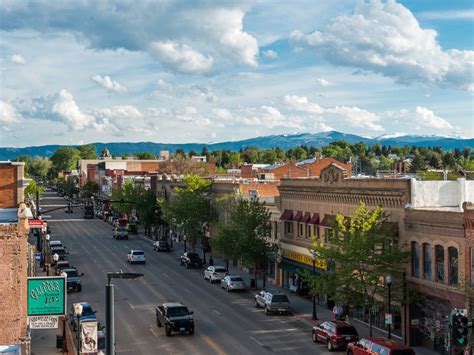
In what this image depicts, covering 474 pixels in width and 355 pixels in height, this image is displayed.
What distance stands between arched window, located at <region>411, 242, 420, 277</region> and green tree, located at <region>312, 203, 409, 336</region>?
1.59 feet

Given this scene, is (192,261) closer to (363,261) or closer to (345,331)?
(363,261)

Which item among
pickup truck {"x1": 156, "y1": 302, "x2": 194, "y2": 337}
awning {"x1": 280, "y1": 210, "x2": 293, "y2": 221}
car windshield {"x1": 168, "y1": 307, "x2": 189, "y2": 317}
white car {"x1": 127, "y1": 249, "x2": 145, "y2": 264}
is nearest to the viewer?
pickup truck {"x1": 156, "y1": 302, "x2": 194, "y2": 337}

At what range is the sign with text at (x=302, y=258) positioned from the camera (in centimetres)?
5306

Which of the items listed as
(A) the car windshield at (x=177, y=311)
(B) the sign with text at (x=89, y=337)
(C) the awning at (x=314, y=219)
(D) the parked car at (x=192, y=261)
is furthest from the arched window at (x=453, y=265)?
(D) the parked car at (x=192, y=261)

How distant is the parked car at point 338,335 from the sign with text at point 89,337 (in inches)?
490

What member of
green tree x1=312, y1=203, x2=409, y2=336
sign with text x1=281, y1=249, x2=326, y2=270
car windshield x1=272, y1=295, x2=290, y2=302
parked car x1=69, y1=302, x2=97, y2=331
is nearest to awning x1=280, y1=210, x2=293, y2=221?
sign with text x1=281, y1=249, x2=326, y2=270

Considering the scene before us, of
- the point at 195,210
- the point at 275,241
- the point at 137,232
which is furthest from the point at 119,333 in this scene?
the point at 137,232

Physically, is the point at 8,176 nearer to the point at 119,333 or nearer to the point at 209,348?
the point at 119,333

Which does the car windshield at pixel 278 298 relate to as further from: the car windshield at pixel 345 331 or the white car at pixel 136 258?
the white car at pixel 136 258

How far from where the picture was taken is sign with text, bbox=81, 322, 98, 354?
33.5 m

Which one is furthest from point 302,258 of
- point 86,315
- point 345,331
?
point 86,315

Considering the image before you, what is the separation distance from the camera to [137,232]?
121 m

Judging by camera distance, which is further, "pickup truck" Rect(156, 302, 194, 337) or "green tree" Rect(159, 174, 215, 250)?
"green tree" Rect(159, 174, 215, 250)

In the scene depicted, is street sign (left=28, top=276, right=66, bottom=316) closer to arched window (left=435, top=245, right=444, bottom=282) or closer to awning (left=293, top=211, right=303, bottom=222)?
arched window (left=435, top=245, right=444, bottom=282)
